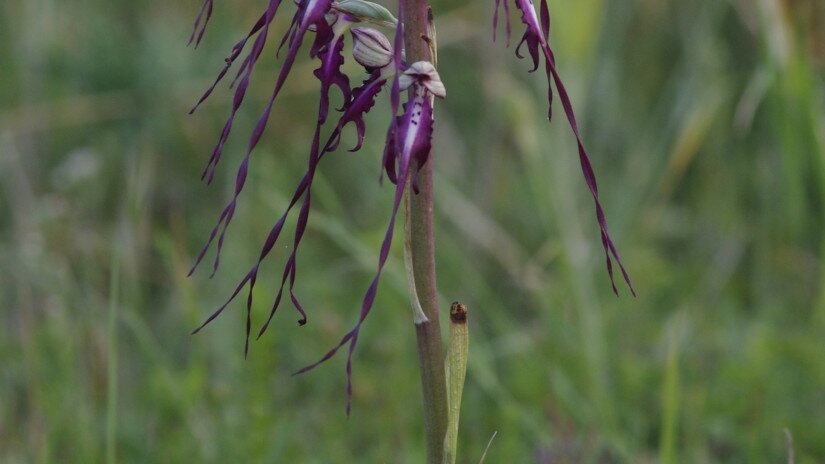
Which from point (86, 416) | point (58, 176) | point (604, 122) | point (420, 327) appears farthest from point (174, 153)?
point (420, 327)

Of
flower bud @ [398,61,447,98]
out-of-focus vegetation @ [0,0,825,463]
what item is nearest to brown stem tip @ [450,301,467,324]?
flower bud @ [398,61,447,98]

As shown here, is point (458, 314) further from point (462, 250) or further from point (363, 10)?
point (462, 250)

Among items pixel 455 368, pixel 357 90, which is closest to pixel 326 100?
pixel 357 90

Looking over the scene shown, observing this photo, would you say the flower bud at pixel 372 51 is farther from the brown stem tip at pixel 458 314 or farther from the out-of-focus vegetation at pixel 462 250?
the out-of-focus vegetation at pixel 462 250

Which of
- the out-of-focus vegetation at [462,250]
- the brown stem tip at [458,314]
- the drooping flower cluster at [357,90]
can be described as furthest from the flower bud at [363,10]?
the out-of-focus vegetation at [462,250]

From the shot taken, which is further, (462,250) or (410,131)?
(462,250)

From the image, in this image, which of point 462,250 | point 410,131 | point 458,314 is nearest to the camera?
point 410,131
